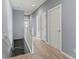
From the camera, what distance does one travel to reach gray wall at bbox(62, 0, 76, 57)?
101 inches

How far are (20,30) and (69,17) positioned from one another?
2230 millimetres

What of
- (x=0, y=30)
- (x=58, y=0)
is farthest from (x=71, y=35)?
(x=0, y=30)

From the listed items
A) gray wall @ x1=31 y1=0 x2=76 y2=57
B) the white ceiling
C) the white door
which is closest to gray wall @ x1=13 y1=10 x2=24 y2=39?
the white ceiling

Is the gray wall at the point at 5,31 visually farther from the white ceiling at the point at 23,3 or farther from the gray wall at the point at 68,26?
the gray wall at the point at 68,26

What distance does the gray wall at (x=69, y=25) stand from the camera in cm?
256

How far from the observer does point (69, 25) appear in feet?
9.11

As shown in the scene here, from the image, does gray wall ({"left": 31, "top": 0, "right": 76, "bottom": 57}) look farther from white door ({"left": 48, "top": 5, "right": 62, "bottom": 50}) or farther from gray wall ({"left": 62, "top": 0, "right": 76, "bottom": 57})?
white door ({"left": 48, "top": 5, "right": 62, "bottom": 50})

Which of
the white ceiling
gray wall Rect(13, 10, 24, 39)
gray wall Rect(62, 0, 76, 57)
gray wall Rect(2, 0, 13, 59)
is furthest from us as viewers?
the white ceiling

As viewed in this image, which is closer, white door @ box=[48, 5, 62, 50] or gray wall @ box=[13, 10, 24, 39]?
white door @ box=[48, 5, 62, 50]

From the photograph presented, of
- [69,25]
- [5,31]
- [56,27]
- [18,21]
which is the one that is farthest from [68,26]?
[18,21]

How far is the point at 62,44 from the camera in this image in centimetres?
325

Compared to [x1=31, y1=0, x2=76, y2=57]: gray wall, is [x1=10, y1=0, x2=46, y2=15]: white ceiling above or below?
above

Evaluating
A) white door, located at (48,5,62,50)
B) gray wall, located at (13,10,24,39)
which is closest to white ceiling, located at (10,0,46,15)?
gray wall, located at (13,10,24,39)

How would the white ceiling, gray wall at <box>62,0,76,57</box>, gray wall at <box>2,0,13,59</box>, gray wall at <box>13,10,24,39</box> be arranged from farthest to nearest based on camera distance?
the white ceiling
gray wall at <box>13,10,24,39</box>
gray wall at <box>62,0,76,57</box>
gray wall at <box>2,0,13,59</box>
